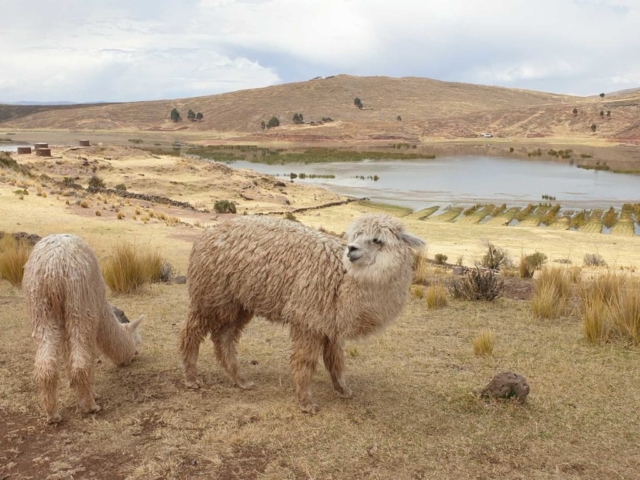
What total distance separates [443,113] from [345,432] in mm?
128861

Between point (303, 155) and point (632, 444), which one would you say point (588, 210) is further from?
point (303, 155)

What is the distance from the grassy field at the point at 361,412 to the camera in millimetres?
4285

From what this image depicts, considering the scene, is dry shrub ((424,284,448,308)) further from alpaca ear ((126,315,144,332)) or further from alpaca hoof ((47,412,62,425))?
alpaca hoof ((47,412,62,425))

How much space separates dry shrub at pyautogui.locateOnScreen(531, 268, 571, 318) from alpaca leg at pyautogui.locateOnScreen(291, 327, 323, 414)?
4362 millimetres

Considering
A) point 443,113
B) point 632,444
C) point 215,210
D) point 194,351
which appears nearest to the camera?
point 632,444

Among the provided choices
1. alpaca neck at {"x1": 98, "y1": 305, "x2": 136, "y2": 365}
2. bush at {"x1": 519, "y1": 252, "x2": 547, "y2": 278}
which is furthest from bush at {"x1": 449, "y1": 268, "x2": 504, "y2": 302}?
alpaca neck at {"x1": 98, "y1": 305, "x2": 136, "y2": 365}

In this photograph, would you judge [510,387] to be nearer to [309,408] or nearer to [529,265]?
[309,408]

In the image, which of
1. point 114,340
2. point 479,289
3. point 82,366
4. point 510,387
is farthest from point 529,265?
point 82,366

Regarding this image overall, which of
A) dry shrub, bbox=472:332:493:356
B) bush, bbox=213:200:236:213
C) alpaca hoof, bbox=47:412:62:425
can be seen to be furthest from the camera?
bush, bbox=213:200:236:213

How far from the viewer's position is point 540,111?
105500 mm

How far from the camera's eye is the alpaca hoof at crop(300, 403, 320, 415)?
5098 mm

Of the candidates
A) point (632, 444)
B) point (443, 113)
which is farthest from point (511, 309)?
point (443, 113)

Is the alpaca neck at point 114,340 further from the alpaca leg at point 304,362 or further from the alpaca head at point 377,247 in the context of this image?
the alpaca head at point 377,247

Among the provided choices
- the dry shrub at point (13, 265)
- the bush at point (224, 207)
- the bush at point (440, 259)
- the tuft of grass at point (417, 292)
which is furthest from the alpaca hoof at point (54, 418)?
the bush at point (224, 207)
